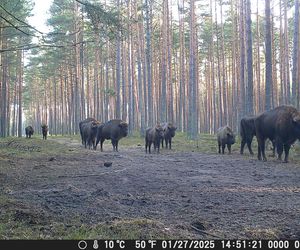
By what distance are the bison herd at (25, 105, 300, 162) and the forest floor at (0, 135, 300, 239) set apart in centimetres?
291

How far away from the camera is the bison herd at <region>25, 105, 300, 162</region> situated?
1345 centimetres

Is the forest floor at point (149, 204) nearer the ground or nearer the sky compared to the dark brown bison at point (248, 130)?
nearer the ground

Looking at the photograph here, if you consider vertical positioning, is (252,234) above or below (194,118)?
below

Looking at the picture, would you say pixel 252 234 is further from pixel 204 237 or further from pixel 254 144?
pixel 254 144

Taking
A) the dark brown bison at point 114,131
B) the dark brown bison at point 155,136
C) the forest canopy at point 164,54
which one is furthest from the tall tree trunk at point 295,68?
the dark brown bison at point 114,131

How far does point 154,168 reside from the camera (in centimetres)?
1174

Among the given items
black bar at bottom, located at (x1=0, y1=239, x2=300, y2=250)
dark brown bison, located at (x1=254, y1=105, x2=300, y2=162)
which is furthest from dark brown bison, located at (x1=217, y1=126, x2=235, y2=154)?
black bar at bottom, located at (x1=0, y1=239, x2=300, y2=250)

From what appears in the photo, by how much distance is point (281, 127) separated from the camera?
1356 cm

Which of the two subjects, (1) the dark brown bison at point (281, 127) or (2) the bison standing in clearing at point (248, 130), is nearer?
(1) the dark brown bison at point (281, 127)

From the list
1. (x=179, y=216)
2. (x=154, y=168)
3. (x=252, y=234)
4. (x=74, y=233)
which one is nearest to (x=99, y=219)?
(x=74, y=233)

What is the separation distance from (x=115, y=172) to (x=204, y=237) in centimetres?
651

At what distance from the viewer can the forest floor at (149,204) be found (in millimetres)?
4637

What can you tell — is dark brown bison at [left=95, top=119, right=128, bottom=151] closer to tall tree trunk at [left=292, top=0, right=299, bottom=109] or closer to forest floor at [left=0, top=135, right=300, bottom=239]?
tall tree trunk at [left=292, top=0, right=299, bottom=109]

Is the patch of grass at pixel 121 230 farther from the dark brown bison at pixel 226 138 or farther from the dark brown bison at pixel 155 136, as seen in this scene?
the dark brown bison at pixel 155 136
